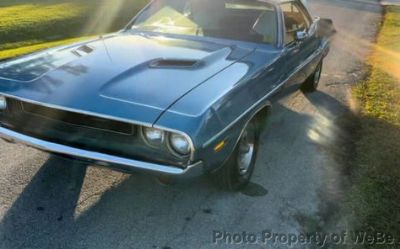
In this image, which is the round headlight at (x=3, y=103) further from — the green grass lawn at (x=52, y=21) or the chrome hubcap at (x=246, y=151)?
the green grass lawn at (x=52, y=21)

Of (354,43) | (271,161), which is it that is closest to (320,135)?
(271,161)

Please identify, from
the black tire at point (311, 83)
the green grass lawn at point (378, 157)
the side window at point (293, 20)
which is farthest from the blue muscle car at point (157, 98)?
the black tire at point (311, 83)

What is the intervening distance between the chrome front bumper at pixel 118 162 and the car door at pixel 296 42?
6.48 feet

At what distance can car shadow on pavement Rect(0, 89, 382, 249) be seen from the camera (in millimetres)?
3043

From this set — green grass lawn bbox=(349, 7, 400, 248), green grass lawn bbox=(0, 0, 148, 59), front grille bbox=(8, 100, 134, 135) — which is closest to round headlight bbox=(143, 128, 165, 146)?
front grille bbox=(8, 100, 134, 135)

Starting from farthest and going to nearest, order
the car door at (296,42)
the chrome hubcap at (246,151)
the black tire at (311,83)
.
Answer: the black tire at (311,83)
the car door at (296,42)
the chrome hubcap at (246,151)

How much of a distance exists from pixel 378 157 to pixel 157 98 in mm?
2517

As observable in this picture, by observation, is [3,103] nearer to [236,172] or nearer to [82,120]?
[82,120]

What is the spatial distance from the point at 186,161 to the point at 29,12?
9.15 meters

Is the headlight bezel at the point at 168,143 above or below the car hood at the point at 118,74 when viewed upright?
below

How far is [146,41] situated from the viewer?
4.31m

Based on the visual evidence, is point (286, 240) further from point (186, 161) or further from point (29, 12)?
point (29, 12)

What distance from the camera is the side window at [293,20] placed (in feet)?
15.5

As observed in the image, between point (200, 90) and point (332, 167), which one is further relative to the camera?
point (332, 167)
